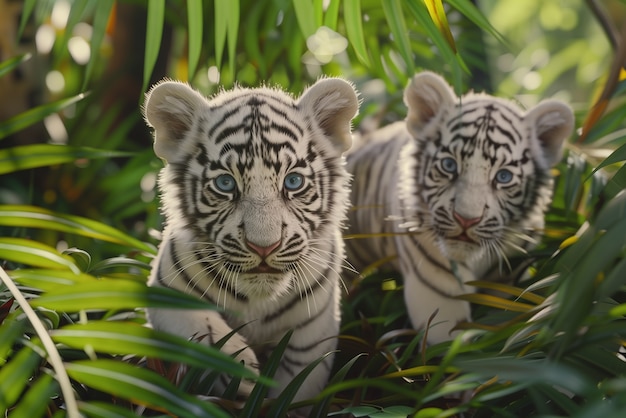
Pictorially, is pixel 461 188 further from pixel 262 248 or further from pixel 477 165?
pixel 262 248

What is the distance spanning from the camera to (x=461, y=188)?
1643 mm

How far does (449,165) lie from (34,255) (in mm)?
877

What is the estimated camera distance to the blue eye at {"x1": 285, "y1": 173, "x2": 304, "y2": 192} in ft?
4.66

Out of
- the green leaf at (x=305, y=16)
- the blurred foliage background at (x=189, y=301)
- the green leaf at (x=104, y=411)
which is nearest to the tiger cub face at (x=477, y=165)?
the blurred foliage background at (x=189, y=301)

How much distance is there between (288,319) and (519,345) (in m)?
0.45

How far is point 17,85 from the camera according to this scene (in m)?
2.80

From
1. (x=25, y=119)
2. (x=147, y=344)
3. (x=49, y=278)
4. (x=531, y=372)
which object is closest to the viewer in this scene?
(x=531, y=372)

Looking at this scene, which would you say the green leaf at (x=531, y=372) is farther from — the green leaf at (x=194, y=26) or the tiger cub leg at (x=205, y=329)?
the green leaf at (x=194, y=26)

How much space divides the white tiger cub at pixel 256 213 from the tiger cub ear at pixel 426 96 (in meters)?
0.27

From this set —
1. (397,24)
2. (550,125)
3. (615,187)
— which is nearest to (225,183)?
(397,24)

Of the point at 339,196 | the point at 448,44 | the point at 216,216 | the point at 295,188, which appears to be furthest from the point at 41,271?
the point at 448,44

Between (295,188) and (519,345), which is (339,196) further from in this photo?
(519,345)

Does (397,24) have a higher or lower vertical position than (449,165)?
higher

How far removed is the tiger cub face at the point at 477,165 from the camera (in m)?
1.65
